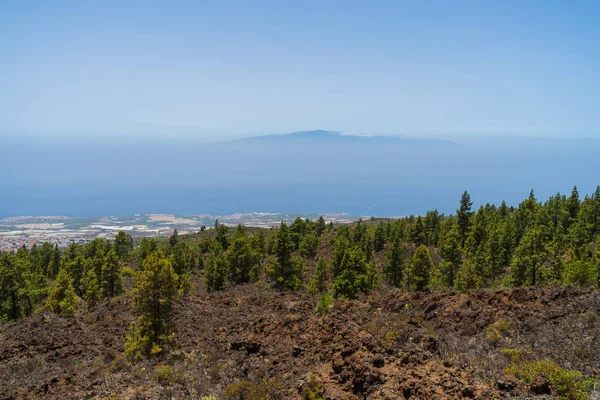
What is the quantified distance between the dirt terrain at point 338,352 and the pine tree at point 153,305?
0.92 m

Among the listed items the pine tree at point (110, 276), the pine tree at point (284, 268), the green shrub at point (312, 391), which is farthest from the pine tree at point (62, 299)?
the green shrub at point (312, 391)

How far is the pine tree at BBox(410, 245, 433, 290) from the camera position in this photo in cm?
3725

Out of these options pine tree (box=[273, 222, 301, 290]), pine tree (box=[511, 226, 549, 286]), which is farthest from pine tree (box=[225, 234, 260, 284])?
pine tree (box=[511, 226, 549, 286])

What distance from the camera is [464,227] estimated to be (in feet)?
185

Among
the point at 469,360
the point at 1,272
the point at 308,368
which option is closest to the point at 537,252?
the point at 469,360

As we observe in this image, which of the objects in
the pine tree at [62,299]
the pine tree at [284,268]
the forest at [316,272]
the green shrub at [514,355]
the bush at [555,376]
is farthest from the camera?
the pine tree at [284,268]

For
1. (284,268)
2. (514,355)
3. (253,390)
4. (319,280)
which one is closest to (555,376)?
(514,355)

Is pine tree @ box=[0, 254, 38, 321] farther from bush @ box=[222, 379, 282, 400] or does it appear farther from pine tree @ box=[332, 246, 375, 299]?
bush @ box=[222, 379, 282, 400]

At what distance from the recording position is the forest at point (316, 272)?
20.3 meters

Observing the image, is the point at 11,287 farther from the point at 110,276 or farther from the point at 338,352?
the point at 338,352

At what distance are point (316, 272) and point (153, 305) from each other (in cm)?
2344

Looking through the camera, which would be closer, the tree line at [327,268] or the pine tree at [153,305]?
the pine tree at [153,305]

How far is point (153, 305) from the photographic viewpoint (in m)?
20.0

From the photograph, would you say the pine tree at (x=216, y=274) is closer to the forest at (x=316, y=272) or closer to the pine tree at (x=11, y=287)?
the forest at (x=316, y=272)
